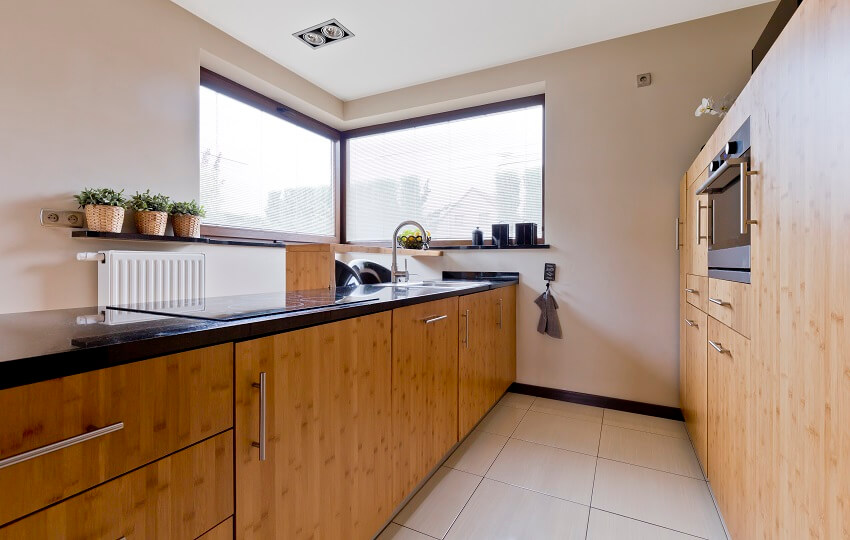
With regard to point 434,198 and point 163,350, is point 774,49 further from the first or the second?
point 434,198

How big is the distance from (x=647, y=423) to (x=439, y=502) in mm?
1584

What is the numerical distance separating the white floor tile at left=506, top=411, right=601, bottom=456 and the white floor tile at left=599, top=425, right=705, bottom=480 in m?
0.07

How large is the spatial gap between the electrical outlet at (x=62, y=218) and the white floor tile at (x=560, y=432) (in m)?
2.63

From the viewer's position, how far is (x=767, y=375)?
1.00 m

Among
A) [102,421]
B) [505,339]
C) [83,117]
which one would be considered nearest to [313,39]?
[83,117]

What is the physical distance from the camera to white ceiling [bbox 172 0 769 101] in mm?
2338

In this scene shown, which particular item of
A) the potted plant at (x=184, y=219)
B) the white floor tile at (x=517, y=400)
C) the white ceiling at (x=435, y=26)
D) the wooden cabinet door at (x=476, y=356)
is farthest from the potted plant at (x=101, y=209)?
the white floor tile at (x=517, y=400)

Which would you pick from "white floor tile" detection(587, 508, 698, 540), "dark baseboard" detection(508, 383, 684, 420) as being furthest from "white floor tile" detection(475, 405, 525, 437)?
"white floor tile" detection(587, 508, 698, 540)

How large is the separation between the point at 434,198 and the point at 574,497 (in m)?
2.57

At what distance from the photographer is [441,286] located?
2465mm

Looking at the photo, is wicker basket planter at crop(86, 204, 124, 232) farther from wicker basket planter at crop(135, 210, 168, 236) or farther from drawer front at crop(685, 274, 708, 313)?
drawer front at crop(685, 274, 708, 313)

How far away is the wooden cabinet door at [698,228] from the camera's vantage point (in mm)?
1733

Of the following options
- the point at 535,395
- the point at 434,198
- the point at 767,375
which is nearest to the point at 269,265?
the point at 434,198

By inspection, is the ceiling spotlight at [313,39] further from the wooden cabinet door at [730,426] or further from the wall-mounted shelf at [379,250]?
the wooden cabinet door at [730,426]
